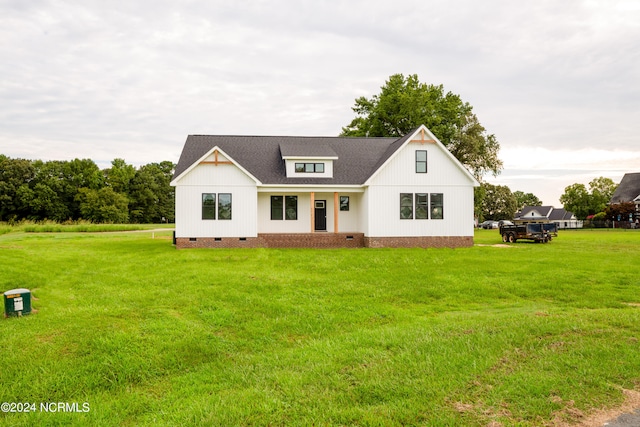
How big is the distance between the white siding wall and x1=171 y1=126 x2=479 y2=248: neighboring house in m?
0.06

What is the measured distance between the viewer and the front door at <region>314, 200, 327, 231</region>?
85.0 ft

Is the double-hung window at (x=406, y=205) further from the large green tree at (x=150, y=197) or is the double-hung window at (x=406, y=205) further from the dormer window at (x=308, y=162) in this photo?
the large green tree at (x=150, y=197)

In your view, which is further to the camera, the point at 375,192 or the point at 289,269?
the point at 375,192

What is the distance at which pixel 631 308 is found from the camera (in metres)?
9.74

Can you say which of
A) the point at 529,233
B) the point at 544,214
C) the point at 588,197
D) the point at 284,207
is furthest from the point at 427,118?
the point at 544,214

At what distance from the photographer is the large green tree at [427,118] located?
4026cm

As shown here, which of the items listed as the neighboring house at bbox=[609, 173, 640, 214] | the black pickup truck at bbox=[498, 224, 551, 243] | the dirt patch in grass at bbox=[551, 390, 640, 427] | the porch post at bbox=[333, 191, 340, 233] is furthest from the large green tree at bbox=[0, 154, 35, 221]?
the neighboring house at bbox=[609, 173, 640, 214]

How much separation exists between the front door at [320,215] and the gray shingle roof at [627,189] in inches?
2473

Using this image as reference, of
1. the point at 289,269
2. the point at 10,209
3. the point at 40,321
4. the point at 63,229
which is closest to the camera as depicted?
the point at 40,321

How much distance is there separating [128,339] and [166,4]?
14.7 meters

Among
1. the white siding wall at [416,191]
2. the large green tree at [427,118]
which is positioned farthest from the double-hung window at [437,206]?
the large green tree at [427,118]

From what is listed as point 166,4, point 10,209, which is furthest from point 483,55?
point 10,209

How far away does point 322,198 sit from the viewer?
25.9 metres

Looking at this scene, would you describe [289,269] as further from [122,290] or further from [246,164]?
[246,164]
